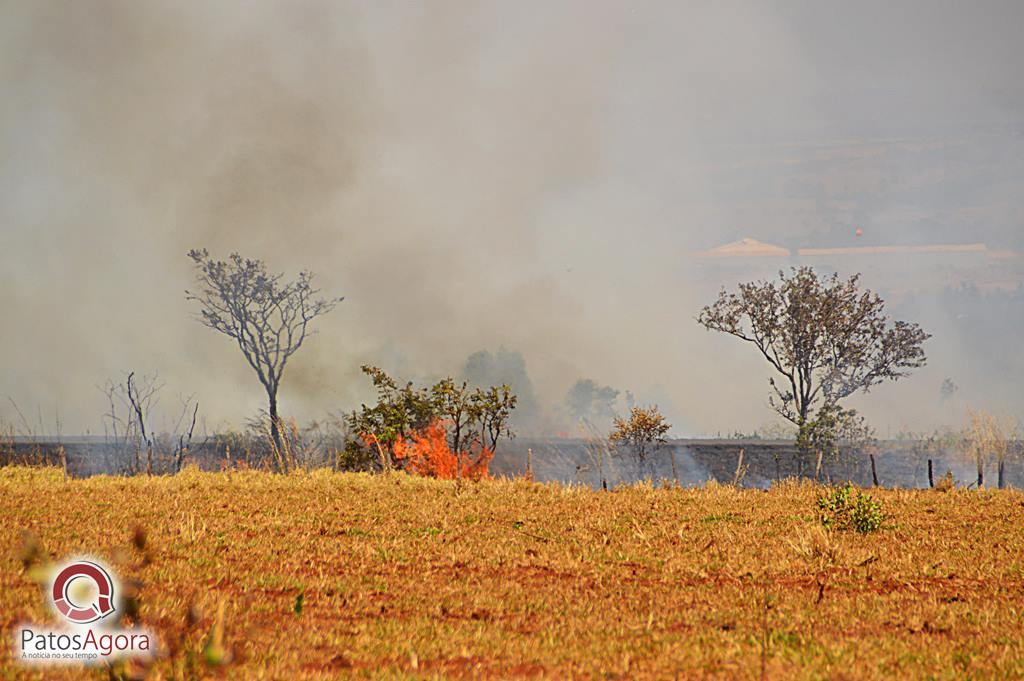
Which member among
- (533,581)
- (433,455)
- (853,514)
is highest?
(433,455)

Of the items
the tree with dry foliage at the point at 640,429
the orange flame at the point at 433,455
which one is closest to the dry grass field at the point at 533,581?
the orange flame at the point at 433,455

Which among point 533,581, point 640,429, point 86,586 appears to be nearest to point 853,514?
point 533,581

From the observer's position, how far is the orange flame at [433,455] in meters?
22.1

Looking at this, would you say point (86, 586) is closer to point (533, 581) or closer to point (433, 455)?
point (533, 581)

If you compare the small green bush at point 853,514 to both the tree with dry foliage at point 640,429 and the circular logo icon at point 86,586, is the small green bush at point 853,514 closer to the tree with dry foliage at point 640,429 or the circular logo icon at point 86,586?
the circular logo icon at point 86,586

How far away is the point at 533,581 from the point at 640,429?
76.0 feet

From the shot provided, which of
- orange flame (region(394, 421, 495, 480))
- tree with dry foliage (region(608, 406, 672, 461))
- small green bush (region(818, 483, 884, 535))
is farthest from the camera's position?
tree with dry foliage (region(608, 406, 672, 461))

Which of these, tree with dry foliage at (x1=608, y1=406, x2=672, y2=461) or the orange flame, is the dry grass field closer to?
the orange flame

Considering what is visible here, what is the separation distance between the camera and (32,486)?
15750 mm

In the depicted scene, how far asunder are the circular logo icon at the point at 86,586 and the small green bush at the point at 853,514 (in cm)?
862

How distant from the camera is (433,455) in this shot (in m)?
22.5

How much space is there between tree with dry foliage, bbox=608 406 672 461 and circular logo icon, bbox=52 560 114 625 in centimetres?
2587

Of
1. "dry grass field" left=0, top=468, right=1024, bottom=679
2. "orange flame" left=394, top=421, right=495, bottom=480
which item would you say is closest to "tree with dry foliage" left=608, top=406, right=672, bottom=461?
"orange flame" left=394, top=421, right=495, bottom=480

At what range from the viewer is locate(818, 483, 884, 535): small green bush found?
38.9 feet
